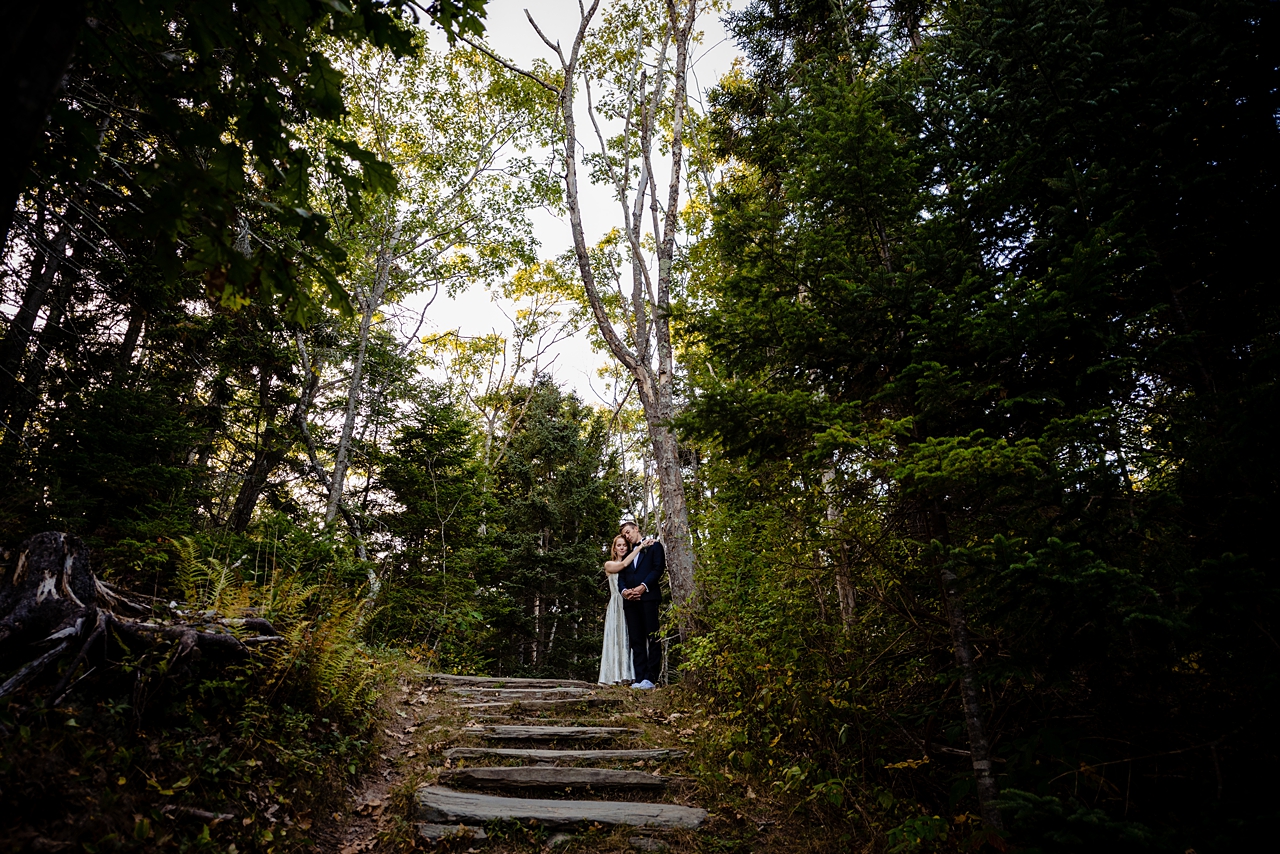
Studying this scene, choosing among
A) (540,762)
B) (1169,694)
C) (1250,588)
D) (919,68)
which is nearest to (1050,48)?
(919,68)

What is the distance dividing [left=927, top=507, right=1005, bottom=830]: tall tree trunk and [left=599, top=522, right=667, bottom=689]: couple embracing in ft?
15.6

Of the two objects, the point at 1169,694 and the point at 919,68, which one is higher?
the point at 919,68

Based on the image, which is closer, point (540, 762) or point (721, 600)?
point (540, 762)

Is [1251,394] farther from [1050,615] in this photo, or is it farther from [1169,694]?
[1169,694]

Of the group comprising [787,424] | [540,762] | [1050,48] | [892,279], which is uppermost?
[1050,48]

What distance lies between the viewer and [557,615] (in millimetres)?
16875

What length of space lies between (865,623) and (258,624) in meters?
4.59

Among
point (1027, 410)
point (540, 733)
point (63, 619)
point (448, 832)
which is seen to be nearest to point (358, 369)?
point (540, 733)

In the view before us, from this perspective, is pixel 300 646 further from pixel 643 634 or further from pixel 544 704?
pixel 643 634

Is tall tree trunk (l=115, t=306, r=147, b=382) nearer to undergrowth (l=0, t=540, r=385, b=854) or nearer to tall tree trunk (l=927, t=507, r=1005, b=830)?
undergrowth (l=0, t=540, r=385, b=854)

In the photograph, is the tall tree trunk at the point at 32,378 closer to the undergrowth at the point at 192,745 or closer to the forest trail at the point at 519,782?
the undergrowth at the point at 192,745

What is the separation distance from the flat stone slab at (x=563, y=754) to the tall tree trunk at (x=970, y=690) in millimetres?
2469

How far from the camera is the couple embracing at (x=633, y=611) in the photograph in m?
7.86

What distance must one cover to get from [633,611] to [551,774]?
369cm
